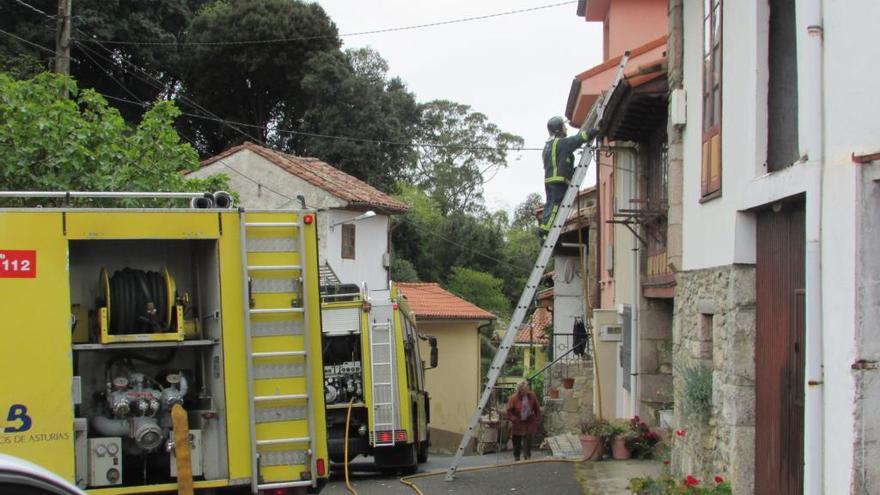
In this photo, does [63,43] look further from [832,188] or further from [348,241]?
[348,241]

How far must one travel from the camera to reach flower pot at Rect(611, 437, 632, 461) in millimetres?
15539

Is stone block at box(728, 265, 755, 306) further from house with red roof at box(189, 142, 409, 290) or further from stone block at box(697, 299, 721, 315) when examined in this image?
house with red roof at box(189, 142, 409, 290)

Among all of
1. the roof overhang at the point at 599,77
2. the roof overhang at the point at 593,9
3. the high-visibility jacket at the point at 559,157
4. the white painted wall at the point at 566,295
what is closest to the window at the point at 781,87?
the high-visibility jacket at the point at 559,157

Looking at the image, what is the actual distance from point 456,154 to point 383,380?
5243 cm

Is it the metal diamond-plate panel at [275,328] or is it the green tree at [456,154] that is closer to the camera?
the metal diamond-plate panel at [275,328]

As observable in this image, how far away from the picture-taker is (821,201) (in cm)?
700

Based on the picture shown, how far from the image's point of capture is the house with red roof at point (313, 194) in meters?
31.8

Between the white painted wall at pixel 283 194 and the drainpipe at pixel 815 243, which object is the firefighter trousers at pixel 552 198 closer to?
the drainpipe at pixel 815 243

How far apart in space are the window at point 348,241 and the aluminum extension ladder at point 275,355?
24.8 meters

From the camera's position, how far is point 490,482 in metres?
14.6

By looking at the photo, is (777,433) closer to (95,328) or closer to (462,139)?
(95,328)

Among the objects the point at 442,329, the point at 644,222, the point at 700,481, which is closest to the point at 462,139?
the point at 442,329

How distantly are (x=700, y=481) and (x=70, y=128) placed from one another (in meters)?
9.96

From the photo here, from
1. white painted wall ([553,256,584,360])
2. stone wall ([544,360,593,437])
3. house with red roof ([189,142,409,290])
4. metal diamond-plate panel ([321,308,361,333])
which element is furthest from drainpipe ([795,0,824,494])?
house with red roof ([189,142,409,290])
